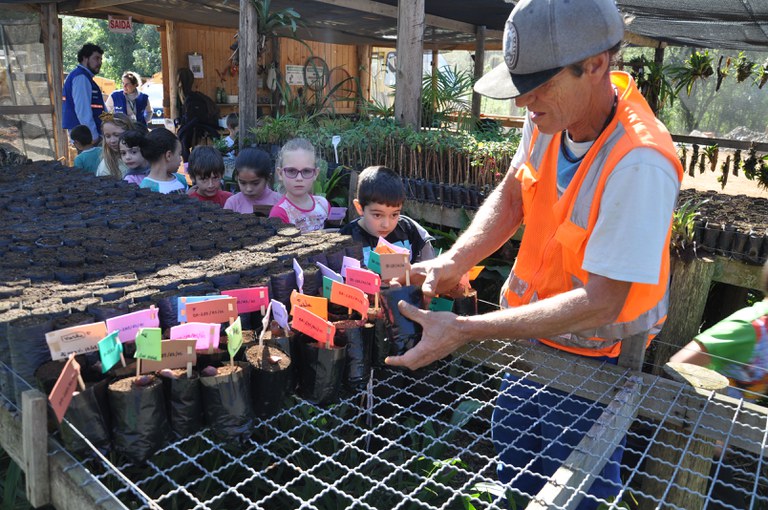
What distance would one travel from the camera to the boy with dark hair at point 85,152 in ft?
18.5

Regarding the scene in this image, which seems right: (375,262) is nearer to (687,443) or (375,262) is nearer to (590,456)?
(590,456)

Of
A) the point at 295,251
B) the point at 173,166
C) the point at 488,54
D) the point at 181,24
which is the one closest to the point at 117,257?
the point at 295,251

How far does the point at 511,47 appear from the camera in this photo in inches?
62.1

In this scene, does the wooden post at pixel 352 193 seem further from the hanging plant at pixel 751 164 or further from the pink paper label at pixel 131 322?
the hanging plant at pixel 751 164

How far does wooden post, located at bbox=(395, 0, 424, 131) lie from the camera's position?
5.67m

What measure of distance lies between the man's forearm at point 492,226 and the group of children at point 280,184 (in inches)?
36.4

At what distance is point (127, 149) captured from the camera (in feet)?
14.8

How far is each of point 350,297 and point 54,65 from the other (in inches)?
347

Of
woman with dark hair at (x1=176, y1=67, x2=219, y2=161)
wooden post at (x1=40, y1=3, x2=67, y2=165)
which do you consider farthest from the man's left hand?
wooden post at (x1=40, y1=3, x2=67, y2=165)

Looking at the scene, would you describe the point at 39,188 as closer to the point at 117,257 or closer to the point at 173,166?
the point at 173,166

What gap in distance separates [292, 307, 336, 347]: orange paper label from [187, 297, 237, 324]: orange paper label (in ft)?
0.62

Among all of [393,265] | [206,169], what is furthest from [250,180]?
[393,265]

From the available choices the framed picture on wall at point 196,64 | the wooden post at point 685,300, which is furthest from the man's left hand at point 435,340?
the framed picture on wall at point 196,64

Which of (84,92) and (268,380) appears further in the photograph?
(84,92)
